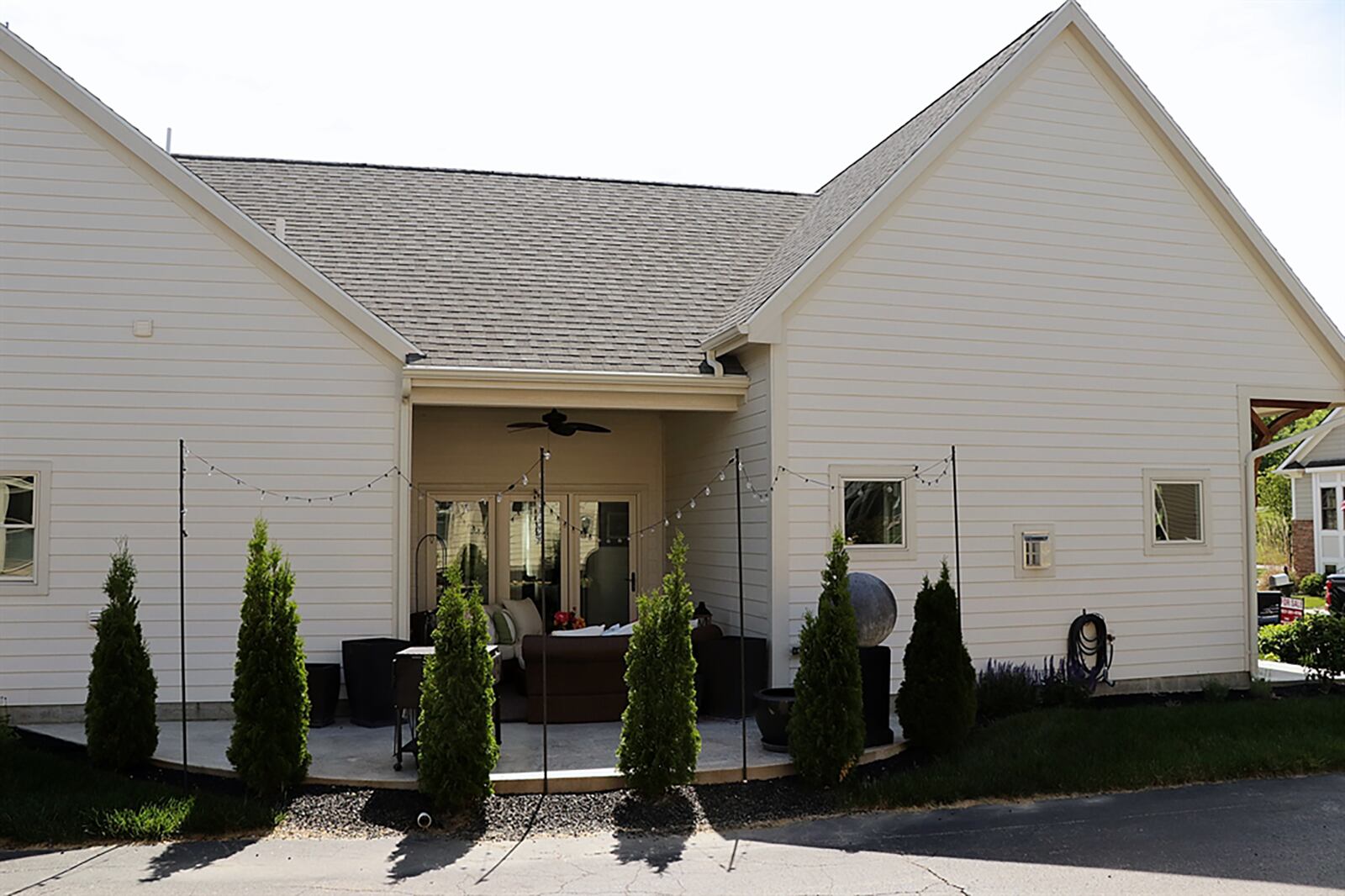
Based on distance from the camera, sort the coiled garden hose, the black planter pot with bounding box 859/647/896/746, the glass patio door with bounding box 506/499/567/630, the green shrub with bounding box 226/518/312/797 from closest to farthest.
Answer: the green shrub with bounding box 226/518/312/797 → the black planter pot with bounding box 859/647/896/746 → the coiled garden hose → the glass patio door with bounding box 506/499/567/630

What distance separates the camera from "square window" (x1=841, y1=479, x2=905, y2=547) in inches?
455

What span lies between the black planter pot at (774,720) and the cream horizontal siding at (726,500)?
1.67 m

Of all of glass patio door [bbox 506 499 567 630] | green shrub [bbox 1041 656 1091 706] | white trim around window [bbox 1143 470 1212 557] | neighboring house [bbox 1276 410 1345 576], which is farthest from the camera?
neighboring house [bbox 1276 410 1345 576]

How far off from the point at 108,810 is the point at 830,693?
5042mm

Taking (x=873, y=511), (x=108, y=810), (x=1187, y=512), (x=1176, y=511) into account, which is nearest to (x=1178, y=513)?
(x=1176, y=511)

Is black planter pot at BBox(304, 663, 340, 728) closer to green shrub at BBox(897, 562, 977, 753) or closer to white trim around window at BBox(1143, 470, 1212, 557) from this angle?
green shrub at BBox(897, 562, 977, 753)

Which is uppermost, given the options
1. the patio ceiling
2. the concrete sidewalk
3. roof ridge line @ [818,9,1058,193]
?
roof ridge line @ [818,9,1058,193]

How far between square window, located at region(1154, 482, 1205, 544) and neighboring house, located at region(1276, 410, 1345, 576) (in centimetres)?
1829

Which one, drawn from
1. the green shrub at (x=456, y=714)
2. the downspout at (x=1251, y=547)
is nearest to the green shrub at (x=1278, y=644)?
the downspout at (x=1251, y=547)

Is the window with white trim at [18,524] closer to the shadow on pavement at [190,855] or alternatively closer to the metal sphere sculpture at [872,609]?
the shadow on pavement at [190,855]

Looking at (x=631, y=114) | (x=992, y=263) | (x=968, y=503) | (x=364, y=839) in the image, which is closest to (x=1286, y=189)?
(x=992, y=263)

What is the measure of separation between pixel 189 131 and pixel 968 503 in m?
12.1

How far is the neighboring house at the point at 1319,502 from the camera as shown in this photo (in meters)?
28.8

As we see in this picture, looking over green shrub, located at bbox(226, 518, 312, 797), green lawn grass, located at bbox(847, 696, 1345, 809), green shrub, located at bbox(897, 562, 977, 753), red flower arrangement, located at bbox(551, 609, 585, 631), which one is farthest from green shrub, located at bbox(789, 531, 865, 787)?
red flower arrangement, located at bbox(551, 609, 585, 631)
